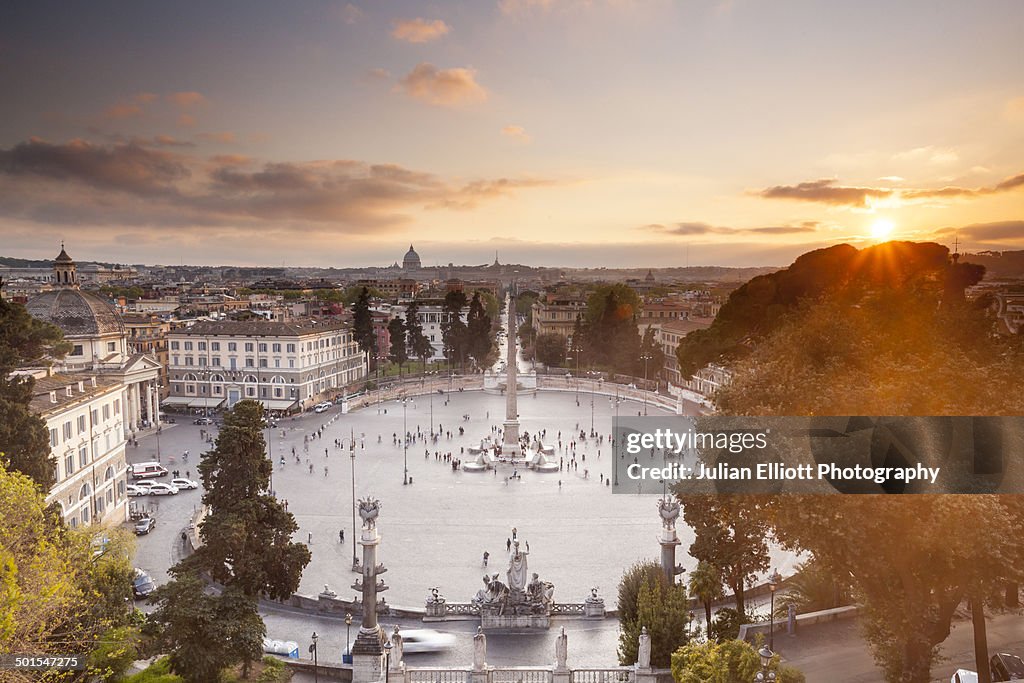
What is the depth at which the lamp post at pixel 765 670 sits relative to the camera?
11.7 meters

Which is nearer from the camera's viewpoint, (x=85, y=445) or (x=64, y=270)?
(x=85, y=445)

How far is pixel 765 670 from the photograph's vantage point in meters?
11.8

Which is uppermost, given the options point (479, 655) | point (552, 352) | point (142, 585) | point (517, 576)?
point (552, 352)

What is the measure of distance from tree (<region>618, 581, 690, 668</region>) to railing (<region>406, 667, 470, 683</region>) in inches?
140

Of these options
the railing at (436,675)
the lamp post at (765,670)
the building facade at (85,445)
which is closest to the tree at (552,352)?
the building facade at (85,445)

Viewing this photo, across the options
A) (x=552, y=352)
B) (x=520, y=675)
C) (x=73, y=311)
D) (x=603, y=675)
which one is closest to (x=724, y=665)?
(x=603, y=675)

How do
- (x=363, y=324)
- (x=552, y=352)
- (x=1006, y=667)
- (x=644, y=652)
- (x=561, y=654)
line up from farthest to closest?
(x=552, y=352) → (x=363, y=324) → (x=644, y=652) → (x=561, y=654) → (x=1006, y=667)

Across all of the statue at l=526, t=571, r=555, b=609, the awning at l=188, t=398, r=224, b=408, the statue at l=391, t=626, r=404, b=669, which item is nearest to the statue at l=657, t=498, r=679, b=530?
the statue at l=526, t=571, r=555, b=609

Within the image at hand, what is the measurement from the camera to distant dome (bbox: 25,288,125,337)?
43.9 m

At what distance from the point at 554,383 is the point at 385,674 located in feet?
156

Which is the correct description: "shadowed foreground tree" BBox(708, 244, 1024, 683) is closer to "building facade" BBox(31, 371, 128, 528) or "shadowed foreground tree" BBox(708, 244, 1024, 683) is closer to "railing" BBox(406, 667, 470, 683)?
"railing" BBox(406, 667, 470, 683)

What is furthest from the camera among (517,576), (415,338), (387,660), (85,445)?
(415,338)

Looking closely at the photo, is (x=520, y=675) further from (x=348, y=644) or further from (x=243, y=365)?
(x=243, y=365)

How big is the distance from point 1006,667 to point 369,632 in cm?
1263
